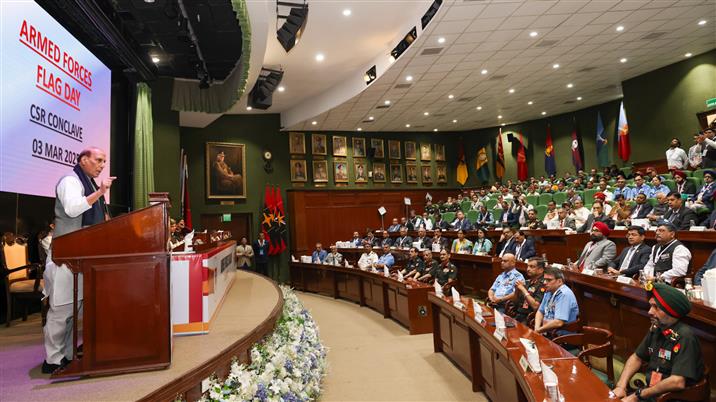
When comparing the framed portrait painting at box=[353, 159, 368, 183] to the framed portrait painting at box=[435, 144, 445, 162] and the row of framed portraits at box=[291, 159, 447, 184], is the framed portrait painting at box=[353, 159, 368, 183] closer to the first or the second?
the row of framed portraits at box=[291, 159, 447, 184]

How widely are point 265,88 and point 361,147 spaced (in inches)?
258

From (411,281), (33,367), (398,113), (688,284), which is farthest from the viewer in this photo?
(398,113)

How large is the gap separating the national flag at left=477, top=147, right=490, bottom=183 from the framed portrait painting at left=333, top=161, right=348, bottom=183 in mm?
5604

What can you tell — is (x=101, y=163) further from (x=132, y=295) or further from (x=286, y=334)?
(x=286, y=334)

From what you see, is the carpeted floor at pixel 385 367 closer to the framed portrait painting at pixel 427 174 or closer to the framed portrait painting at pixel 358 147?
the framed portrait painting at pixel 358 147

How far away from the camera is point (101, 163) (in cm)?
272

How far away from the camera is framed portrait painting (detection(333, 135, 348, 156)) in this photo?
16312mm

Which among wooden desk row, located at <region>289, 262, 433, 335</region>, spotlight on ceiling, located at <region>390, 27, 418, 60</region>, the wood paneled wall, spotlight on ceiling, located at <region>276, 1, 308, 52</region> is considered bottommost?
wooden desk row, located at <region>289, 262, 433, 335</region>

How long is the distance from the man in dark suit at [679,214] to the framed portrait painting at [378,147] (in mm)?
11476

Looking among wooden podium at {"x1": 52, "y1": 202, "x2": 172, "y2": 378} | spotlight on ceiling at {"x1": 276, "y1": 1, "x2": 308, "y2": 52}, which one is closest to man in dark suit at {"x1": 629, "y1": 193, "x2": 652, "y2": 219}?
spotlight on ceiling at {"x1": 276, "y1": 1, "x2": 308, "y2": 52}

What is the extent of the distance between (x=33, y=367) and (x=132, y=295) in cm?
91

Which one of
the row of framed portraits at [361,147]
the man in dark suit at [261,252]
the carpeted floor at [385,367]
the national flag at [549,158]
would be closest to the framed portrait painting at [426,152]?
the row of framed portraits at [361,147]

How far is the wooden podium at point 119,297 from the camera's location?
2266mm

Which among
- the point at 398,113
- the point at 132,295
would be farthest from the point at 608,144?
→ the point at 132,295
